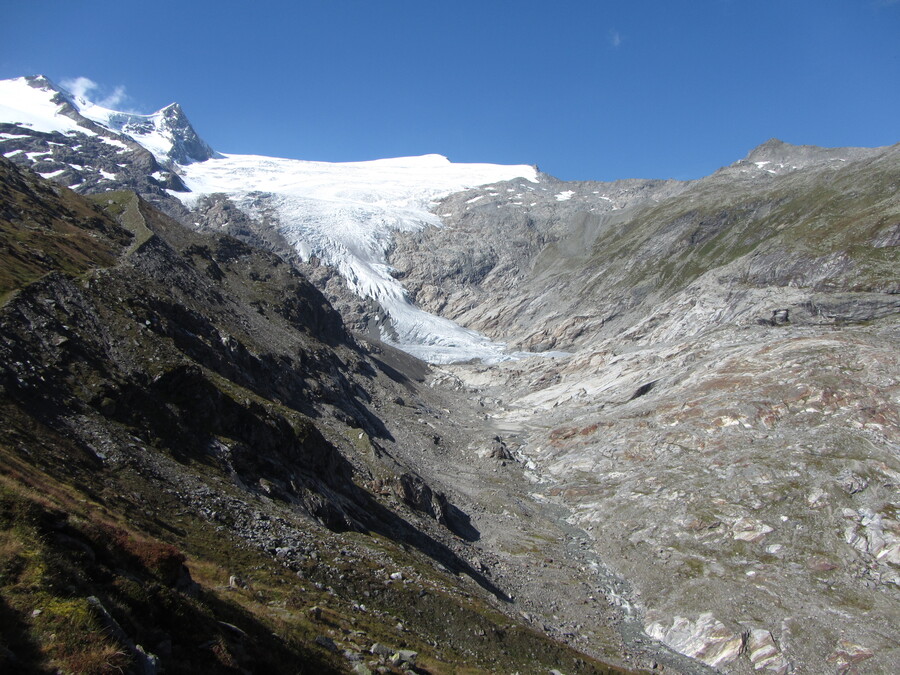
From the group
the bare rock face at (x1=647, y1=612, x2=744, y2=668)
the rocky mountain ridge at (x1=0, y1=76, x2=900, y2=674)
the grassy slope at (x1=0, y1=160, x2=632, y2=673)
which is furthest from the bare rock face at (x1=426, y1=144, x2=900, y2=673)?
the grassy slope at (x1=0, y1=160, x2=632, y2=673)

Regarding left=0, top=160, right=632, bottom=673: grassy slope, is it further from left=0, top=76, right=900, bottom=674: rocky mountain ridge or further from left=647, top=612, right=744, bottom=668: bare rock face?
left=647, top=612, right=744, bottom=668: bare rock face

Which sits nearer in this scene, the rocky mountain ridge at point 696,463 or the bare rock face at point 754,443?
the rocky mountain ridge at point 696,463

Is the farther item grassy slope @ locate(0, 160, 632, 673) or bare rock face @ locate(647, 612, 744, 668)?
bare rock face @ locate(647, 612, 744, 668)

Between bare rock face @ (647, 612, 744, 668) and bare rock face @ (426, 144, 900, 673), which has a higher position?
bare rock face @ (426, 144, 900, 673)

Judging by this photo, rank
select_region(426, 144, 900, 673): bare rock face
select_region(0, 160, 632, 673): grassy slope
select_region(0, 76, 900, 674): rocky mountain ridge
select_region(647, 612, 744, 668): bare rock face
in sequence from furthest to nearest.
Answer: select_region(426, 144, 900, 673): bare rock face → select_region(0, 76, 900, 674): rocky mountain ridge → select_region(647, 612, 744, 668): bare rock face → select_region(0, 160, 632, 673): grassy slope

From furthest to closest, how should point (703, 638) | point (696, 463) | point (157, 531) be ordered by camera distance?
point (696, 463), point (703, 638), point (157, 531)

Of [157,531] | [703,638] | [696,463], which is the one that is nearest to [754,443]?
[696,463]

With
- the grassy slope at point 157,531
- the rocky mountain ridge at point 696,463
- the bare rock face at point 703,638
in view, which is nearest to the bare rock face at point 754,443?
the bare rock face at point 703,638

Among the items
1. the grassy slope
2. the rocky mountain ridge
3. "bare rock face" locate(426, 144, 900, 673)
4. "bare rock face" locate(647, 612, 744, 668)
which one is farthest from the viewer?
"bare rock face" locate(426, 144, 900, 673)

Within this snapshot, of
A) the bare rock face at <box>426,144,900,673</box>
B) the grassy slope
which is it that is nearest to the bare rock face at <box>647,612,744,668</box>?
the bare rock face at <box>426,144,900,673</box>

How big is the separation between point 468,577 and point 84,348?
31.6 metres

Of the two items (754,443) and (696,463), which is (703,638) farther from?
(754,443)

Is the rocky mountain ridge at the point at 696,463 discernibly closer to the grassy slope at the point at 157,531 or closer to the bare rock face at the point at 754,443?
the bare rock face at the point at 754,443

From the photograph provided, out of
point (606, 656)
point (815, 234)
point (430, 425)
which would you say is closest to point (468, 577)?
point (606, 656)
